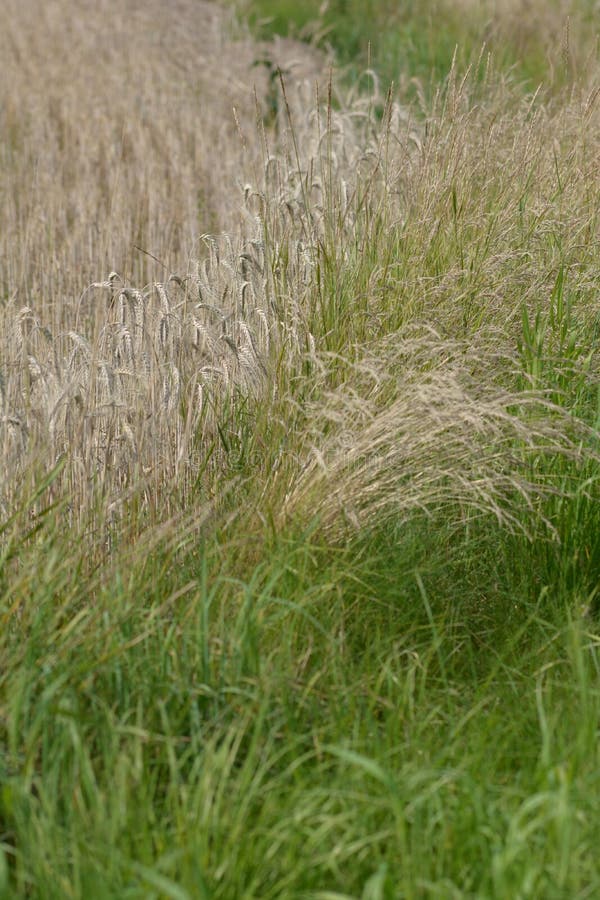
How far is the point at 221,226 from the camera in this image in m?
5.41

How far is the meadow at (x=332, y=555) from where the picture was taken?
192 cm

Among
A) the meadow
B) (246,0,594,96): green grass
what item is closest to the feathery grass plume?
the meadow

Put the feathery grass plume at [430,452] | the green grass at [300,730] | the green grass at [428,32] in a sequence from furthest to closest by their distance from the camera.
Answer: the green grass at [428,32]
the feathery grass plume at [430,452]
the green grass at [300,730]

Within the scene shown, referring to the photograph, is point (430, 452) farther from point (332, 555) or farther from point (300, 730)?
point (300, 730)

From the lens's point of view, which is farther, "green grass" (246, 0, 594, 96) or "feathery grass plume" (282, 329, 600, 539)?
"green grass" (246, 0, 594, 96)

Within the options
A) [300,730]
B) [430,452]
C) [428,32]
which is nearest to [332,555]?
[430,452]

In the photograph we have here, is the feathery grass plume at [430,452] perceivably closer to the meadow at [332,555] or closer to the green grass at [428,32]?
the meadow at [332,555]

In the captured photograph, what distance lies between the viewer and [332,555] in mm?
2699

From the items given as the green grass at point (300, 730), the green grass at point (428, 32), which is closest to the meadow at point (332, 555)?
the green grass at point (300, 730)

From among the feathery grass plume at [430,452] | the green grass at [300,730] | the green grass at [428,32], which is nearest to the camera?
the green grass at [300,730]

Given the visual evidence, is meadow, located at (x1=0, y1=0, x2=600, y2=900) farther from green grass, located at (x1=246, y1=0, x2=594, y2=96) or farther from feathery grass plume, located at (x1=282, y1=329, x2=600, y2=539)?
green grass, located at (x1=246, y1=0, x2=594, y2=96)

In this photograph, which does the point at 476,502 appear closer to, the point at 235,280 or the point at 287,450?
the point at 287,450

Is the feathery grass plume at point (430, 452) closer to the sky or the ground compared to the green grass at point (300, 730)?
closer to the sky

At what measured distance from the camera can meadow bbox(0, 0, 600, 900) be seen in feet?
6.30
